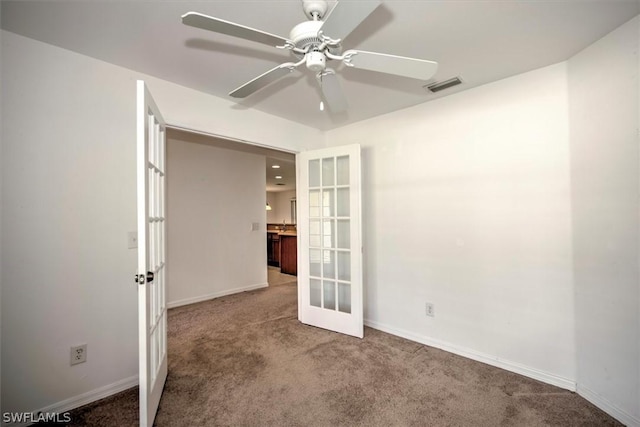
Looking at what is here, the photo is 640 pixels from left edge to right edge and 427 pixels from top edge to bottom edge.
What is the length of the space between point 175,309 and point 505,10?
4474 millimetres

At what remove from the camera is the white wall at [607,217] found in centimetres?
166

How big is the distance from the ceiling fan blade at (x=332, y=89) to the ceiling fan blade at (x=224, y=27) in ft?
1.05

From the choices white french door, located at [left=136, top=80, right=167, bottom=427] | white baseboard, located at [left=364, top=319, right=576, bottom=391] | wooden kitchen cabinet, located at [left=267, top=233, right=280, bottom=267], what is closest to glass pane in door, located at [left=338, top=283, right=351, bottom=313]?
white baseboard, located at [left=364, top=319, right=576, bottom=391]

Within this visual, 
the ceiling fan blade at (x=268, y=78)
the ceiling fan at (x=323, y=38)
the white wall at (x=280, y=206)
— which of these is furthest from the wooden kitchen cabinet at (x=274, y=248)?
the ceiling fan at (x=323, y=38)

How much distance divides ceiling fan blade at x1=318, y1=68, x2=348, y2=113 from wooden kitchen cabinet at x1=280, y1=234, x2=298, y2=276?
4.43 metres

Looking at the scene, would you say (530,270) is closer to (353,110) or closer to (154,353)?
(353,110)

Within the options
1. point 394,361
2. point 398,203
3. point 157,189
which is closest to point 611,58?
point 398,203

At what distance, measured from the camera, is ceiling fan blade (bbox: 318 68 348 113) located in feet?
5.11

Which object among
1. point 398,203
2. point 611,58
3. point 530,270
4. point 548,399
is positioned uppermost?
point 611,58

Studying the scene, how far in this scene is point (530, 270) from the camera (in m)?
2.20

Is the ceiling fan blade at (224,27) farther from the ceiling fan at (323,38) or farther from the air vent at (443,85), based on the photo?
the air vent at (443,85)

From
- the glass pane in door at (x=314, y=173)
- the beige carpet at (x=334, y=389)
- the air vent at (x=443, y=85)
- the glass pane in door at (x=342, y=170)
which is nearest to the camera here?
the beige carpet at (x=334, y=389)

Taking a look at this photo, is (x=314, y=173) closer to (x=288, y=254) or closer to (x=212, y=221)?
(x=212, y=221)

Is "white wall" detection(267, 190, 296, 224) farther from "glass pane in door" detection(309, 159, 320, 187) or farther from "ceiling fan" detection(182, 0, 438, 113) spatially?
"ceiling fan" detection(182, 0, 438, 113)
